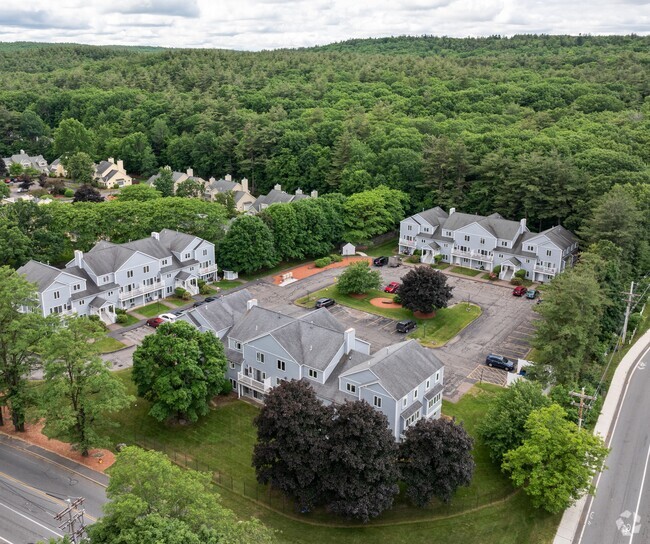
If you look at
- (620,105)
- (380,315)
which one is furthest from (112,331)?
(620,105)

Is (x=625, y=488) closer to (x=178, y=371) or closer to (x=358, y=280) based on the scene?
(x=178, y=371)

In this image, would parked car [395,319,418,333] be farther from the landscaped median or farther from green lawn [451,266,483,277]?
green lawn [451,266,483,277]

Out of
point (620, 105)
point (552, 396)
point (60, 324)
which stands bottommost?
point (552, 396)

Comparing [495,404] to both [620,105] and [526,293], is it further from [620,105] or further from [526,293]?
[620,105]

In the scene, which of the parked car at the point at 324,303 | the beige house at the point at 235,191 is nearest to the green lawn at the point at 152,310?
the parked car at the point at 324,303

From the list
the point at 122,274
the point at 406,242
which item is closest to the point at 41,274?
the point at 122,274
